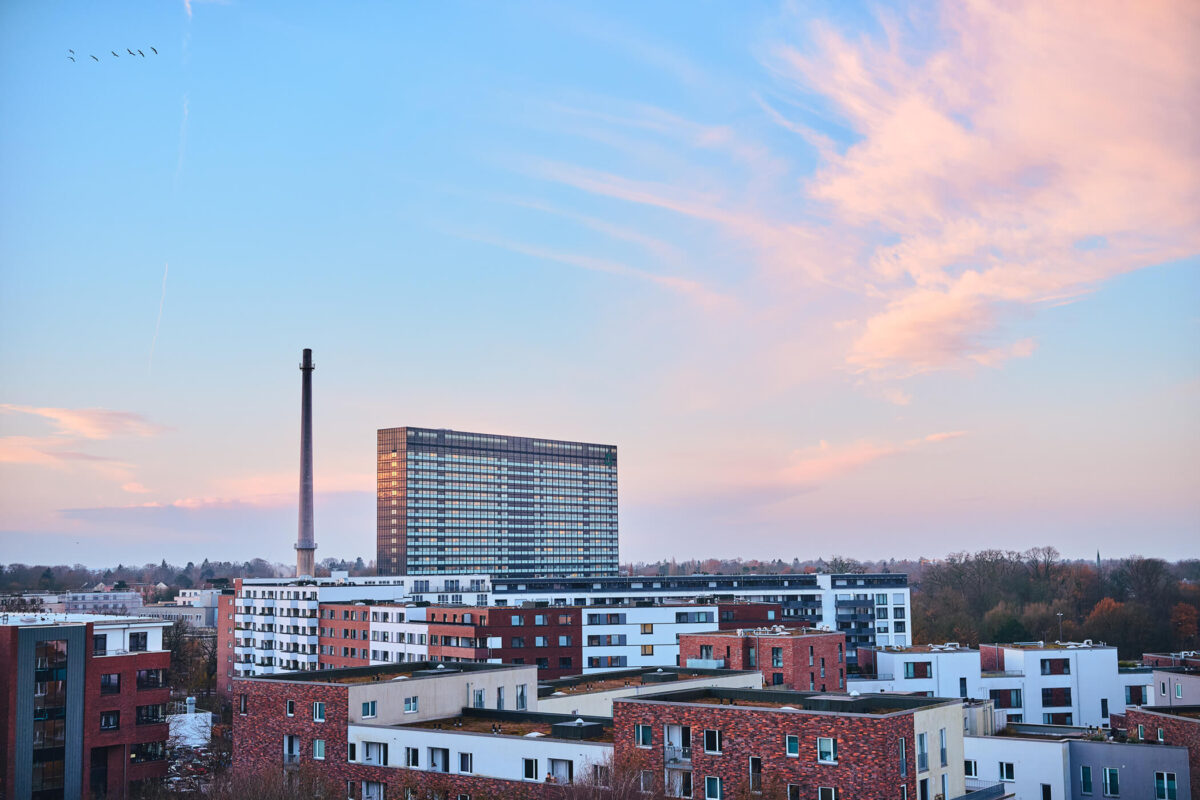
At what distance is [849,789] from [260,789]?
2847cm

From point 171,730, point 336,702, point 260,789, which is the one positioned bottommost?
→ point 171,730

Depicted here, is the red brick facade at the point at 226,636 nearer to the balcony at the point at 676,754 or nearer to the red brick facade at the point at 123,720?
the red brick facade at the point at 123,720

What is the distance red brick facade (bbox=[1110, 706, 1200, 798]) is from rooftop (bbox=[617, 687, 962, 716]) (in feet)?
58.3

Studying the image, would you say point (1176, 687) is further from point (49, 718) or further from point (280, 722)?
point (49, 718)

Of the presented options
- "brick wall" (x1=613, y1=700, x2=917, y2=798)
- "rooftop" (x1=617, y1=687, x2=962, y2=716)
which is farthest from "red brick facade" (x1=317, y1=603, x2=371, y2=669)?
"brick wall" (x1=613, y1=700, x2=917, y2=798)

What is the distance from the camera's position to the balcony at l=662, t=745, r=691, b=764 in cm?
4762

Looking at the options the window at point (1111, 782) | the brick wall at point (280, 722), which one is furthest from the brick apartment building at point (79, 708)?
the window at point (1111, 782)

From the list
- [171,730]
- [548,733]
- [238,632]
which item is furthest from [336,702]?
[238,632]

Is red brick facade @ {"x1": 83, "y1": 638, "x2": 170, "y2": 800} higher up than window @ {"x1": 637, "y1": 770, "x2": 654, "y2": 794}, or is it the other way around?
window @ {"x1": 637, "y1": 770, "x2": 654, "y2": 794}

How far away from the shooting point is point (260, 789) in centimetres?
5138

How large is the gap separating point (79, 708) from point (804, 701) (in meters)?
60.4

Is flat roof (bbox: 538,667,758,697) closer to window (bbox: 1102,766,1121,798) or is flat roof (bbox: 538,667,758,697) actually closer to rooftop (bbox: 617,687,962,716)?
rooftop (bbox: 617,687,962,716)

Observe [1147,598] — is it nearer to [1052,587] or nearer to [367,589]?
[1052,587]

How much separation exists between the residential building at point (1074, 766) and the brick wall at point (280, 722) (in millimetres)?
38819
